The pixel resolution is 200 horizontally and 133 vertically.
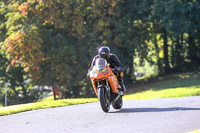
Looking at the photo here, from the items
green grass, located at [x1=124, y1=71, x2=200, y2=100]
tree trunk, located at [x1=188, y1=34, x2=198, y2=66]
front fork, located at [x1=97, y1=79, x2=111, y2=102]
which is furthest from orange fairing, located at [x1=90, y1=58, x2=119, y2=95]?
tree trunk, located at [x1=188, y1=34, x2=198, y2=66]

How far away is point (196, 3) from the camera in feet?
85.4

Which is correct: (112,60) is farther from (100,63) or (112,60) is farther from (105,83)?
→ (105,83)

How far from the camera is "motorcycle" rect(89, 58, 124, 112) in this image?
355 inches

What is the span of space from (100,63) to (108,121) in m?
2.10

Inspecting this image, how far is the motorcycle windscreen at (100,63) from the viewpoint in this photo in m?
9.25

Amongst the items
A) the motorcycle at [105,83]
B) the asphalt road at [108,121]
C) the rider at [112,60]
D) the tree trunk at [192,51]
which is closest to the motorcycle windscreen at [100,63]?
the motorcycle at [105,83]

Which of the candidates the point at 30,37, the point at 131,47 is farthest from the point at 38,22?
the point at 131,47

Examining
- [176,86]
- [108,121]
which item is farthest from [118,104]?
[176,86]

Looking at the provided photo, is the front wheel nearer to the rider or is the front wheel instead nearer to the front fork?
the front fork

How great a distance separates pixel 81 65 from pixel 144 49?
5.71m

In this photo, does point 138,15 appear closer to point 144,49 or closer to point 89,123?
point 144,49

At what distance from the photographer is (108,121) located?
764 cm

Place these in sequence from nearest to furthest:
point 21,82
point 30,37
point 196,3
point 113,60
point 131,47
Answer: point 113,60 < point 30,37 < point 196,3 < point 131,47 < point 21,82

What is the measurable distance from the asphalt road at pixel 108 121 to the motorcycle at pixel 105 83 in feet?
1.14
